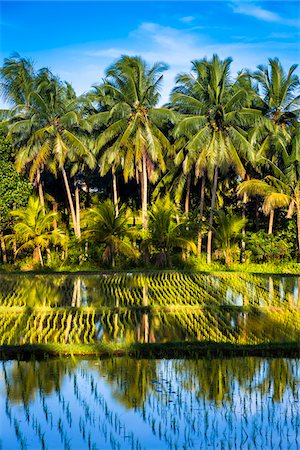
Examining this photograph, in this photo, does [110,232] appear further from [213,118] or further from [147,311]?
[147,311]

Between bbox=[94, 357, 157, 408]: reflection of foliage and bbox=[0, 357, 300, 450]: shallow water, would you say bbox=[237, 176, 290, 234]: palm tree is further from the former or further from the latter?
bbox=[94, 357, 157, 408]: reflection of foliage

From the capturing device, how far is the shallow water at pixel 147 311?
9.15m

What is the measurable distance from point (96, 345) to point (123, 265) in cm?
1285

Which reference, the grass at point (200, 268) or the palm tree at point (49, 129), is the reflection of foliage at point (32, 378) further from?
the palm tree at point (49, 129)

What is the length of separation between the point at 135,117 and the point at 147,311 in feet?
36.9

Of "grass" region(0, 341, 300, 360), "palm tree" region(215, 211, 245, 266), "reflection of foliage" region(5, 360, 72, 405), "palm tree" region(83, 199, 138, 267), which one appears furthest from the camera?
"palm tree" region(215, 211, 245, 266)

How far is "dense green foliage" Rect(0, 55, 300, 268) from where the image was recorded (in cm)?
2078

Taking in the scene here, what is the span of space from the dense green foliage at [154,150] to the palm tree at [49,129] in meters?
0.04

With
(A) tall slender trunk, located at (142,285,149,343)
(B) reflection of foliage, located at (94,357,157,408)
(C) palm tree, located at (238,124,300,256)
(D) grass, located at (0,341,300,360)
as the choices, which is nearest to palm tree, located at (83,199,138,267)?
(C) palm tree, located at (238,124,300,256)

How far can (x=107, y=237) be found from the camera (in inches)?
797

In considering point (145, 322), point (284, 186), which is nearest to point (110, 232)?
point (284, 186)

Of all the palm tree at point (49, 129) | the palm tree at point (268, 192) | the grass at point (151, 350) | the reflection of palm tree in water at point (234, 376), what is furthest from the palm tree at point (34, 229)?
the reflection of palm tree in water at point (234, 376)

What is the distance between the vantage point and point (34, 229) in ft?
69.3

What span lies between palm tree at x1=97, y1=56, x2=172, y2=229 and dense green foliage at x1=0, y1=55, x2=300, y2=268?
0.13 ft
